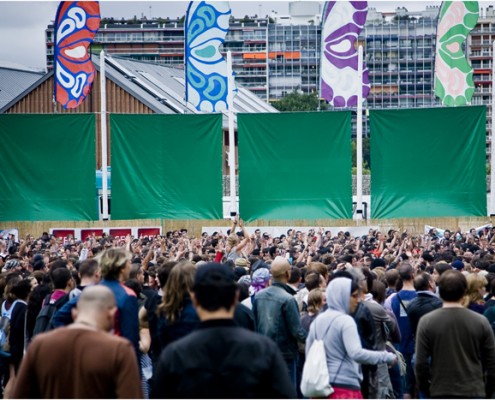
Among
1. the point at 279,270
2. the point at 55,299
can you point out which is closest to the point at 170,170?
the point at 55,299

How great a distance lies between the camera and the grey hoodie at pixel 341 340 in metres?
7.25

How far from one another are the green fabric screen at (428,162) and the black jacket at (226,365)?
23935mm

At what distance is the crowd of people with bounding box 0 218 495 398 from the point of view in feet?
16.1

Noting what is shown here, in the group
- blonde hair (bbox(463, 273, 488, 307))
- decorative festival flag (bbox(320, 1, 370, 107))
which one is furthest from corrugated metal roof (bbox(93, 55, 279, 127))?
blonde hair (bbox(463, 273, 488, 307))

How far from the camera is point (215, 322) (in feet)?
16.1

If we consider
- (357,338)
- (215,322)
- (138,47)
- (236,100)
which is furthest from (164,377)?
(138,47)

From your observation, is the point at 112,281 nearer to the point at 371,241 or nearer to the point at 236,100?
the point at 371,241

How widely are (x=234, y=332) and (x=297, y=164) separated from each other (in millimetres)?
24240

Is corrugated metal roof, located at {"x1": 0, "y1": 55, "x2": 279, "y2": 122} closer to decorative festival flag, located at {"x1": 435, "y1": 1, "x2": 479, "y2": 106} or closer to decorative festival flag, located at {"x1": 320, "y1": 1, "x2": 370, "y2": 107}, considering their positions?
decorative festival flag, located at {"x1": 320, "y1": 1, "x2": 370, "y2": 107}

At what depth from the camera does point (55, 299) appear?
9.02 m

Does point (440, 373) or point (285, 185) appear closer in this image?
point (440, 373)

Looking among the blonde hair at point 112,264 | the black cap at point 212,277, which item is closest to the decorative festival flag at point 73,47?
the blonde hair at point 112,264

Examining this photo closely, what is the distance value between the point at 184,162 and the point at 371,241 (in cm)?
814

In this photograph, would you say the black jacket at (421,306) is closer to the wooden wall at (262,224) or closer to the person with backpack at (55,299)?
the person with backpack at (55,299)
